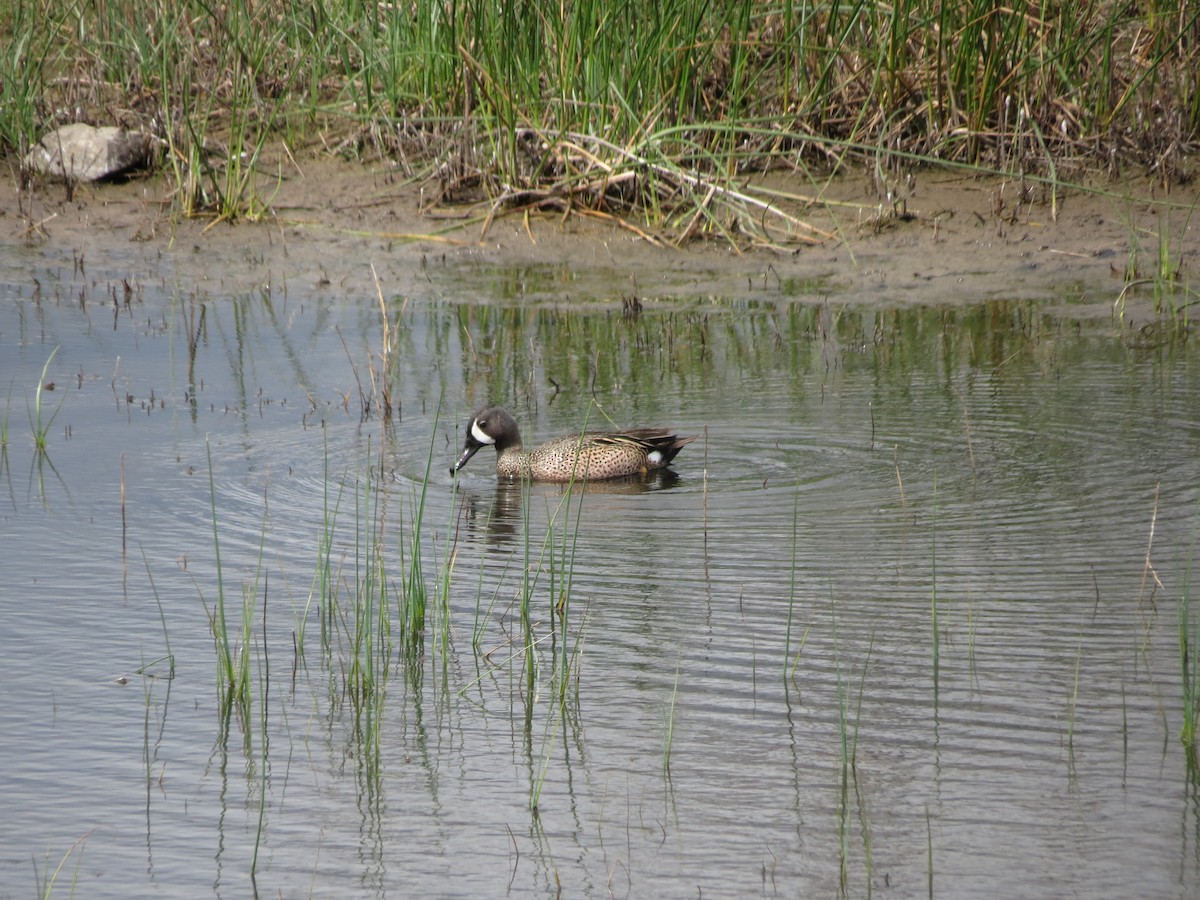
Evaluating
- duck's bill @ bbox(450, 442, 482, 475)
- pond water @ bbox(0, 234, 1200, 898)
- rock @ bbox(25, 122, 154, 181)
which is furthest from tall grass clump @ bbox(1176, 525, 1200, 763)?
rock @ bbox(25, 122, 154, 181)

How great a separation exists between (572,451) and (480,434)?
1.73 feet

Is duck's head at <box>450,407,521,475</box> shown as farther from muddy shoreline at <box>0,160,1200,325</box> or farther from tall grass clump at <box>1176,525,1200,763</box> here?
tall grass clump at <box>1176,525,1200,763</box>

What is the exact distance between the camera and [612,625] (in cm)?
521

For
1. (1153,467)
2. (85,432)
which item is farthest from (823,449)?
(85,432)

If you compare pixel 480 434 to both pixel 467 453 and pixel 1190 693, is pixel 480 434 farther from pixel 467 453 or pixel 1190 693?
pixel 1190 693

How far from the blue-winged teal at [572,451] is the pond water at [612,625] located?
123 millimetres

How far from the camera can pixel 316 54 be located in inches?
509

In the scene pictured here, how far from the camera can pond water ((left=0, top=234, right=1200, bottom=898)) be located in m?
3.77

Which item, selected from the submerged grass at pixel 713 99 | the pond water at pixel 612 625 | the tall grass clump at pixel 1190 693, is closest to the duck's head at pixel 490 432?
the pond water at pixel 612 625

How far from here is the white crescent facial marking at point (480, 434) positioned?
7.79m

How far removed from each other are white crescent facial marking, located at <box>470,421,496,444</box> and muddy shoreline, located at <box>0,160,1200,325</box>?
3.02m

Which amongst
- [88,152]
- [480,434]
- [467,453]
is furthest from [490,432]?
[88,152]

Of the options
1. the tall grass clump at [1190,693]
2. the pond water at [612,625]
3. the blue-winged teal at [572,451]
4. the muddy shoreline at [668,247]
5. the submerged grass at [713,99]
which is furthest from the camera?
the submerged grass at [713,99]

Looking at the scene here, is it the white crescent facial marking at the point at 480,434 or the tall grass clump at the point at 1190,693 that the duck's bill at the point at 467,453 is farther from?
the tall grass clump at the point at 1190,693
